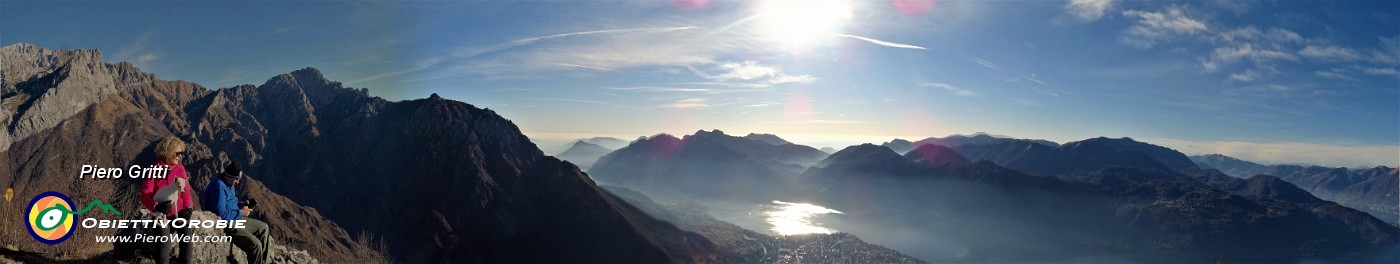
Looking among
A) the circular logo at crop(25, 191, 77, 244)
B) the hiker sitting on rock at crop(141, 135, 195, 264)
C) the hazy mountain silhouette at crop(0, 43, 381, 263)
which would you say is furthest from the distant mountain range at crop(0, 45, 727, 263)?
the hiker sitting on rock at crop(141, 135, 195, 264)

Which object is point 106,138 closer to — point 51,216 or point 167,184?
point 51,216

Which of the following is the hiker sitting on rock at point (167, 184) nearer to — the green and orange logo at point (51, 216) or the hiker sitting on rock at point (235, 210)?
the hiker sitting on rock at point (235, 210)

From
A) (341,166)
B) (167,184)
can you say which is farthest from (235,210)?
(341,166)

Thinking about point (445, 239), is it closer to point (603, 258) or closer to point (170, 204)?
point (603, 258)

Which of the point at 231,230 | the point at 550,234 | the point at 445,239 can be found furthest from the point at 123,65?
the point at 231,230

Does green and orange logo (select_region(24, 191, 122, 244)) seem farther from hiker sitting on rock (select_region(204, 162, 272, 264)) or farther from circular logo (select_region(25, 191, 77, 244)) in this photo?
hiker sitting on rock (select_region(204, 162, 272, 264))

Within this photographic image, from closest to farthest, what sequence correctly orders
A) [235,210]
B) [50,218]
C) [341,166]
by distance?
[235,210], [50,218], [341,166]
